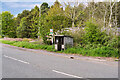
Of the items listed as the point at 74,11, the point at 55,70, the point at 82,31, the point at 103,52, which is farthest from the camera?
the point at 74,11

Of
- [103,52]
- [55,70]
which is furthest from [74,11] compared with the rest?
[55,70]

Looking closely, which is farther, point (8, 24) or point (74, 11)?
point (8, 24)

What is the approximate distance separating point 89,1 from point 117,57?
58.6ft

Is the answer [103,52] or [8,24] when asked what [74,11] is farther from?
[8,24]

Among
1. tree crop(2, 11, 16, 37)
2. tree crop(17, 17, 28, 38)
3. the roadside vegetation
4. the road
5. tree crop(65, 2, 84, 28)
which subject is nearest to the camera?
the road

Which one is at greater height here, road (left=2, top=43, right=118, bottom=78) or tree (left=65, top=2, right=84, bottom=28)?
tree (left=65, top=2, right=84, bottom=28)

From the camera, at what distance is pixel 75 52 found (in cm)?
1349

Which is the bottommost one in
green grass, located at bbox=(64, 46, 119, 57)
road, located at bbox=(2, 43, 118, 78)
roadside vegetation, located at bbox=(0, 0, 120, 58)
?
road, located at bbox=(2, 43, 118, 78)

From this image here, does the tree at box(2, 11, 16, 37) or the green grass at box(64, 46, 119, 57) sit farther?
the tree at box(2, 11, 16, 37)

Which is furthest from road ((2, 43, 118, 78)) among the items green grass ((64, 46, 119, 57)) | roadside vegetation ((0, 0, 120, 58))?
roadside vegetation ((0, 0, 120, 58))

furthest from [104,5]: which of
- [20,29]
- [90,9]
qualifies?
[20,29]

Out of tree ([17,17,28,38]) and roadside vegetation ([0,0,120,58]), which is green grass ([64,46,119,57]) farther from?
tree ([17,17,28,38])

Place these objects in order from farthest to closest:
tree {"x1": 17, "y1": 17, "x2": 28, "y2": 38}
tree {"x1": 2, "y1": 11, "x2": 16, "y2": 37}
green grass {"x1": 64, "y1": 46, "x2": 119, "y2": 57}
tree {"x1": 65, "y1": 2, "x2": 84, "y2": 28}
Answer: tree {"x1": 17, "y1": 17, "x2": 28, "y2": 38}
tree {"x1": 2, "y1": 11, "x2": 16, "y2": 37}
tree {"x1": 65, "y1": 2, "x2": 84, "y2": 28}
green grass {"x1": 64, "y1": 46, "x2": 119, "y2": 57}

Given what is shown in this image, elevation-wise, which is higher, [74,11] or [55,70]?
[74,11]
